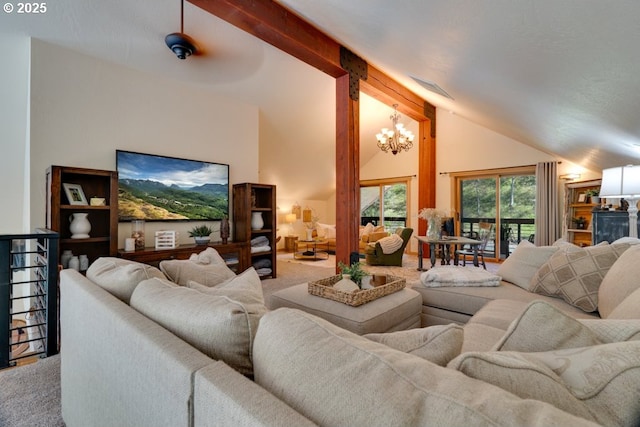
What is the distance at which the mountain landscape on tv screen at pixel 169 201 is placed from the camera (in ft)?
11.6

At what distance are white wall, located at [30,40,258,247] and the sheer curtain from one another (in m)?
5.36

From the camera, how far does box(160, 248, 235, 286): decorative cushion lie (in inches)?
65.5

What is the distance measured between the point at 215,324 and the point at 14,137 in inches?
150

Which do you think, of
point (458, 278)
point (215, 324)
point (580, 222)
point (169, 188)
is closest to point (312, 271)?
point (169, 188)

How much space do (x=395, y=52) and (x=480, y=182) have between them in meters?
4.28

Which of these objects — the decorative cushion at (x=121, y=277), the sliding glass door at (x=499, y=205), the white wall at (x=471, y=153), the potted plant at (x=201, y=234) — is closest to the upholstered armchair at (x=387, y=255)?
the white wall at (x=471, y=153)

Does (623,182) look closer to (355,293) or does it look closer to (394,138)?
(355,293)

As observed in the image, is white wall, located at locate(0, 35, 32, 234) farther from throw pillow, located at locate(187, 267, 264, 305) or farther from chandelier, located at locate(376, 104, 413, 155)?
chandelier, located at locate(376, 104, 413, 155)

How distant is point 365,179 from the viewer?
815 cm

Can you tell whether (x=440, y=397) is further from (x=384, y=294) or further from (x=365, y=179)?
(x=365, y=179)

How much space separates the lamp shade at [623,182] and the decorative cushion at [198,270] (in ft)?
11.0

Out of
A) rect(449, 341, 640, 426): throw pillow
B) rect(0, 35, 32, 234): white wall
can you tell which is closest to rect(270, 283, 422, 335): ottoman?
rect(449, 341, 640, 426): throw pillow

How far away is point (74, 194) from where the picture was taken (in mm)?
3025

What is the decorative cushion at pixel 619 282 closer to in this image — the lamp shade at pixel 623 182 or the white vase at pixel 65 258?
the lamp shade at pixel 623 182
